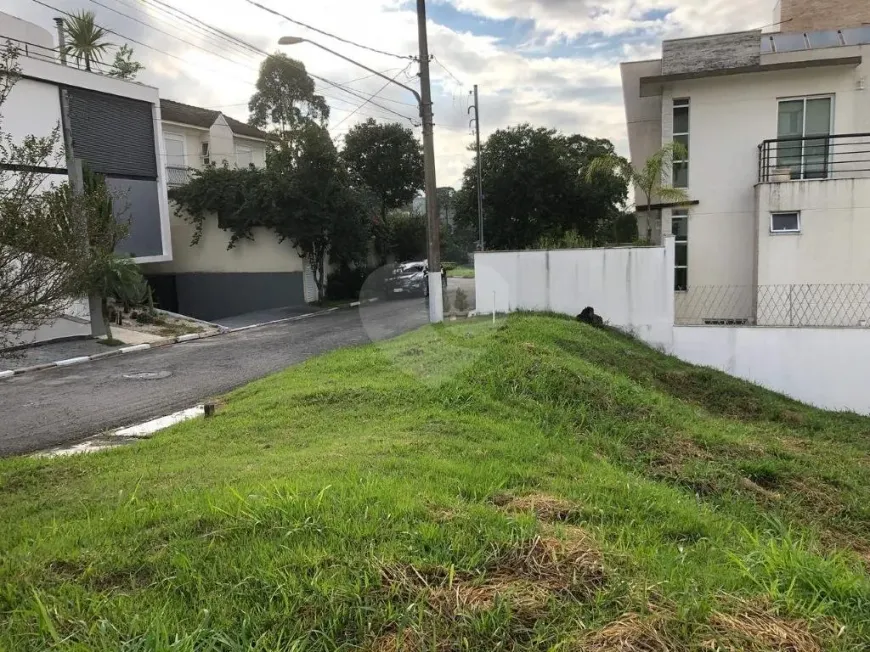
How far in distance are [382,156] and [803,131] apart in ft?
65.3

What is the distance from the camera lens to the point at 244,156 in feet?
106

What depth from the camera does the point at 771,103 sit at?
46.1 ft

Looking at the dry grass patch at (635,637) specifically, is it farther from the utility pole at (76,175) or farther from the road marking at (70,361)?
the road marking at (70,361)

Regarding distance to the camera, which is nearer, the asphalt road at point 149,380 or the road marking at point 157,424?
the road marking at point 157,424

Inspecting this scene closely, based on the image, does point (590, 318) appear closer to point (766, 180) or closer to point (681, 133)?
point (766, 180)

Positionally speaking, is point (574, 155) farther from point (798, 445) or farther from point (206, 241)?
point (798, 445)

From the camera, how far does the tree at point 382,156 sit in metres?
30.2

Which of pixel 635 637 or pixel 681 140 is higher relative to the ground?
pixel 681 140

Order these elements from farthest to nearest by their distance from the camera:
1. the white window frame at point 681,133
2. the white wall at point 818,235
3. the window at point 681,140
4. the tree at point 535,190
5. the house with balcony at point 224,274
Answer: the house with balcony at point 224,274 < the tree at point 535,190 < the window at point 681,140 < the white window frame at point 681,133 < the white wall at point 818,235

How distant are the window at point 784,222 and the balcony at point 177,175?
2246 cm

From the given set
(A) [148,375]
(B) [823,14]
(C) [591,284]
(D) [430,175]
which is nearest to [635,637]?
(C) [591,284]

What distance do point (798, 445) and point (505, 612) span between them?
5.89 metres

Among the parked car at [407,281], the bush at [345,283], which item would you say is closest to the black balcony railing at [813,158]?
the parked car at [407,281]

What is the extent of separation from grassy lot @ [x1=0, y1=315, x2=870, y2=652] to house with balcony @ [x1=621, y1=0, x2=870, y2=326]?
682 centimetres
